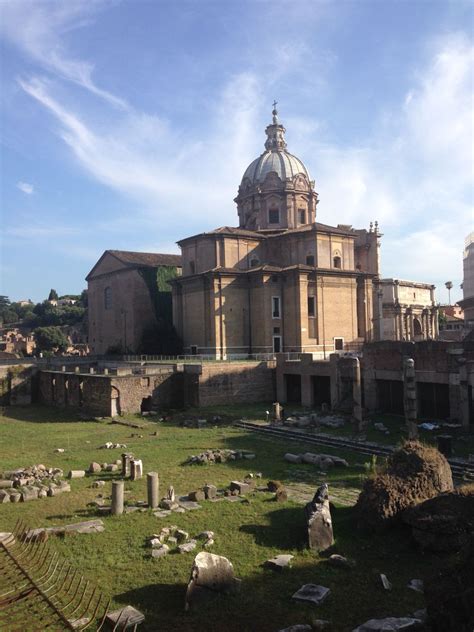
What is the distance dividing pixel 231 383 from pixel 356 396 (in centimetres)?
976

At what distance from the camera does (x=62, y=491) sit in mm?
15016

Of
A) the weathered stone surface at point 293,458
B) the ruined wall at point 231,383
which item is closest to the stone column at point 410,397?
the weathered stone surface at point 293,458

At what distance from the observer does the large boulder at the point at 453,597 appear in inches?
246

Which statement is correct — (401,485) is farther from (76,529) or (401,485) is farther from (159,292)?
(159,292)

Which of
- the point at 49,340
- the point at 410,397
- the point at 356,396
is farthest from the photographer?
the point at 49,340

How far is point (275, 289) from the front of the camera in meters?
40.7

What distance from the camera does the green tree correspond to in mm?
72375

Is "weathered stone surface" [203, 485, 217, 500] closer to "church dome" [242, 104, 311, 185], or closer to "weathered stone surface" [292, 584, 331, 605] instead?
"weathered stone surface" [292, 584, 331, 605]

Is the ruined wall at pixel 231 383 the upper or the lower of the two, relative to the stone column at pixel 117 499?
upper

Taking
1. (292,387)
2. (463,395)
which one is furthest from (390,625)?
(292,387)

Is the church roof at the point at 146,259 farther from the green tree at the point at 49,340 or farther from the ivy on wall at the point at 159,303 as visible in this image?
the green tree at the point at 49,340

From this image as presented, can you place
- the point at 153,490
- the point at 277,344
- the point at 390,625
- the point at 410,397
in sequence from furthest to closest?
the point at 277,344, the point at 410,397, the point at 153,490, the point at 390,625

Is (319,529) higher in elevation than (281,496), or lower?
higher

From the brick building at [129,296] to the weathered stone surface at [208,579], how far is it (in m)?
37.6
